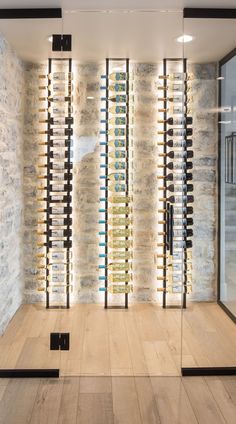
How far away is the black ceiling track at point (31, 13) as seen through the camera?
13.3 feet

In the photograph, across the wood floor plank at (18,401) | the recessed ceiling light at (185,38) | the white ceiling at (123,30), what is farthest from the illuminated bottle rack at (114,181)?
the wood floor plank at (18,401)

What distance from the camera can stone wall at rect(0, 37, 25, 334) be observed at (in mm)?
4051

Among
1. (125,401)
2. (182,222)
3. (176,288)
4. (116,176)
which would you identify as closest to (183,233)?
(182,222)

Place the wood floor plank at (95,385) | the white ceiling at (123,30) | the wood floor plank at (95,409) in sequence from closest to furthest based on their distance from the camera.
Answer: the wood floor plank at (95,409)
the wood floor plank at (95,385)
the white ceiling at (123,30)

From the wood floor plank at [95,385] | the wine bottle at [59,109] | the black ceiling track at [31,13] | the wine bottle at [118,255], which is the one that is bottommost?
the wood floor plank at [95,385]

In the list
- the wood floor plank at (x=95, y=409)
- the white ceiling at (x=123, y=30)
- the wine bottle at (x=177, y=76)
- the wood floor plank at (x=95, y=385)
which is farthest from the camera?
the wine bottle at (x=177, y=76)

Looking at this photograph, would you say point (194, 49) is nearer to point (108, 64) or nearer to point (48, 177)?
point (108, 64)

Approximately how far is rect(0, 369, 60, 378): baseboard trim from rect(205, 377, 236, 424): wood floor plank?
100 centimetres

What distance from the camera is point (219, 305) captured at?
4.02 m

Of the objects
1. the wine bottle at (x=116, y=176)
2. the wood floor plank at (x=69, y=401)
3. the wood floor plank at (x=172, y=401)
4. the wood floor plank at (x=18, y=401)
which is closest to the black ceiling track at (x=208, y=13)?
the wine bottle at (x=116, y=176)

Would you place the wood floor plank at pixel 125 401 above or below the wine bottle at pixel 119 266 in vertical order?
below

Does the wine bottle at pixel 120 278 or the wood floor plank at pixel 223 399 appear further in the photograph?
the wine bottle at pixel 120 278

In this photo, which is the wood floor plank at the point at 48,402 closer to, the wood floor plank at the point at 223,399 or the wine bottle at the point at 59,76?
the wood floor plank at the point at 223,399

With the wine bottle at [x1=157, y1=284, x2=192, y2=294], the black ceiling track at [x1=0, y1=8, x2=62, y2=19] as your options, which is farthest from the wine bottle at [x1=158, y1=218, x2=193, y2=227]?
the black ceiling track at [x1=0, y1=8, x2=62, y2=19]
